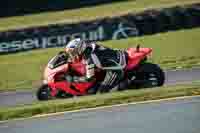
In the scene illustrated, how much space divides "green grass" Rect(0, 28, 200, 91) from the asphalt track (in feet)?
3.04

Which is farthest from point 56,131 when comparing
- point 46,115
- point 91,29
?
point 91,29

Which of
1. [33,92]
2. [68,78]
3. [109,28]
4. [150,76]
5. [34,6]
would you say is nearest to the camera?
[150,76]

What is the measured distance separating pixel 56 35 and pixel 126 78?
7.25 metres

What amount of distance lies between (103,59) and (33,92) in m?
2.89

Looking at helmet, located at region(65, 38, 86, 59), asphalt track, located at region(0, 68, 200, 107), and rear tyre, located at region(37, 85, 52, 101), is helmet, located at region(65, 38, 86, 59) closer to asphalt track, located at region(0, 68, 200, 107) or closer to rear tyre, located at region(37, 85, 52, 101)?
rear tyre, located at region(37, 85, 52, 101)

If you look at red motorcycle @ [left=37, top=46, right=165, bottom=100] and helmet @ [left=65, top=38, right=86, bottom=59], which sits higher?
helmet @ [left=65, top=38, right=86, bottom=59]

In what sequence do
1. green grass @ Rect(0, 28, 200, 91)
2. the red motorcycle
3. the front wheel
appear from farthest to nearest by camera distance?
green grass @ Rect(0, 28, 200, 91) → the red motorcycle → the front wheel

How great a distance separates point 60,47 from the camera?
2070cm

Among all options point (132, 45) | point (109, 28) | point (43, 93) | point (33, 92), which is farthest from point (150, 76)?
point (109, 28)

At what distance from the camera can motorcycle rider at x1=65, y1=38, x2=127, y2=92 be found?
13711 mm

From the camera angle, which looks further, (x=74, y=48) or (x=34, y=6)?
(x=34, y=6)

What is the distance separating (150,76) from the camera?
1338 centimetres

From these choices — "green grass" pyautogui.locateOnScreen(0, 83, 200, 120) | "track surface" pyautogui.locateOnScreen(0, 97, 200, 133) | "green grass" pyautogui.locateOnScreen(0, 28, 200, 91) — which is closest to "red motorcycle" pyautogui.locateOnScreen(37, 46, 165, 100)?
"green grass" pyautogui.locateOnScreen(0, 83, 200, 120)

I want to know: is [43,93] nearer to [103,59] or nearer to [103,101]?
[103,59]
